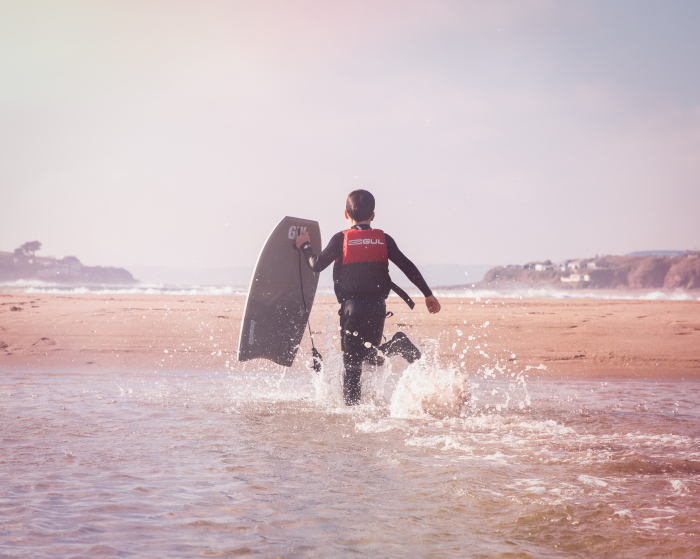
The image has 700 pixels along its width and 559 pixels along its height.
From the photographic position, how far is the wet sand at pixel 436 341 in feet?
26.2

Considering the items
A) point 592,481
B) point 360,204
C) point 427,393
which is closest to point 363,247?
point 360,204

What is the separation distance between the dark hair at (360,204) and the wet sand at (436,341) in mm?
3151

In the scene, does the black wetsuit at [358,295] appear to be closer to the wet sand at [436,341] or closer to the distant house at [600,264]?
the wet sand at [436,341]

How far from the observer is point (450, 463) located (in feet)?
10.4

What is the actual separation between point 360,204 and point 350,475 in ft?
7.45

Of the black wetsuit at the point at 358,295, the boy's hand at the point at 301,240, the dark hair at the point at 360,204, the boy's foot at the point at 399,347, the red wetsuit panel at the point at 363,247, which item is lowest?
the boy's foot at the point at 399,347

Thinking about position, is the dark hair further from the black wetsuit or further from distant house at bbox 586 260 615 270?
distant house at bbox 586 260 615 270

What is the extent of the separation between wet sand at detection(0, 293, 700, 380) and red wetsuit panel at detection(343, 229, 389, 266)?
3.15m

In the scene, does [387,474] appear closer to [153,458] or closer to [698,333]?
[153,458]

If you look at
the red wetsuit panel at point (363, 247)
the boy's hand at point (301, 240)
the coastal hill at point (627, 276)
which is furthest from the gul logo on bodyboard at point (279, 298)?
the coastal hill at point (627, 276)

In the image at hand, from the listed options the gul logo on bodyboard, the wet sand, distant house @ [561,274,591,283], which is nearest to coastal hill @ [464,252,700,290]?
distant house @ [561,274,591,283]

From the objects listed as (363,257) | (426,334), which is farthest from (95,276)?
(363,257)

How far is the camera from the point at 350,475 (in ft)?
9.62

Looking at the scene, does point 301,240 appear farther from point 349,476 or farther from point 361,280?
point 349,476
